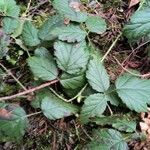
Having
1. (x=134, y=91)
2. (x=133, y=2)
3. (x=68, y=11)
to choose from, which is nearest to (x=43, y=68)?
(x=68, y=11)

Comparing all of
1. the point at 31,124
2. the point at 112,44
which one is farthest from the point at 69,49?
the point at 31,124

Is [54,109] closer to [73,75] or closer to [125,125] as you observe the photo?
[73,75]

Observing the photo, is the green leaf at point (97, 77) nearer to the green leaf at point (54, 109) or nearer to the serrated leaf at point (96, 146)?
the green leaf at point (54, 109)

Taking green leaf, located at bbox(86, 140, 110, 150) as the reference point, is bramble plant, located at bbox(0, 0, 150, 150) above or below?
above

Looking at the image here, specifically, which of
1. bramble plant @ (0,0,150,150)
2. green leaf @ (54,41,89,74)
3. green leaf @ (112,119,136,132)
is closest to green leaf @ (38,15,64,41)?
bramble plant @ (0,0,150,150)

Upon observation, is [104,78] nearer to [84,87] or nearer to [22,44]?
[84,87]

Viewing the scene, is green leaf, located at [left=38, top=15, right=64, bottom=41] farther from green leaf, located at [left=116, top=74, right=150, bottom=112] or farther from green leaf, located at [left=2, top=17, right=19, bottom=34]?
green leaf, located at [left=116, top=74, right=150, bottom=112]
